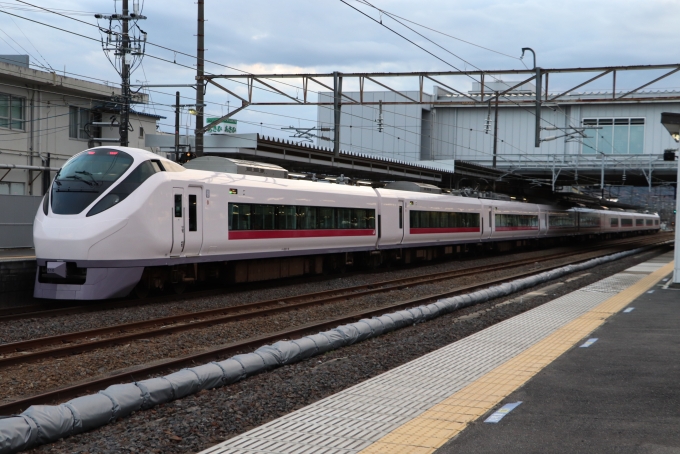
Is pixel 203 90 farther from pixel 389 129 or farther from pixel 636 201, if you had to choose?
pixel 636 201

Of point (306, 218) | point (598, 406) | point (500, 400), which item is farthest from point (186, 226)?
point (598, 406)

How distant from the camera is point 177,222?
1548 cm

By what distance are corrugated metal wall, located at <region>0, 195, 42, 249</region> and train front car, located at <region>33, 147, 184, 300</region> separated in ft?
24.5

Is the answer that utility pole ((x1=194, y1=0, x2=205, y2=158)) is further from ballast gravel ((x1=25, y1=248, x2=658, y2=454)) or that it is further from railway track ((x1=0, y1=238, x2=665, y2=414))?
ballast gravel ((x1=25, y1=248, x2=658, y2=454))

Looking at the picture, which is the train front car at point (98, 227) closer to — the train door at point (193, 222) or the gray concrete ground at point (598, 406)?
the train door at point (193, 222)

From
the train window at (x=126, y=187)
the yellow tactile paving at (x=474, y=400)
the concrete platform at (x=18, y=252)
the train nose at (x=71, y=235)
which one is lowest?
the yellow tactile paving at (x=474, y=400)

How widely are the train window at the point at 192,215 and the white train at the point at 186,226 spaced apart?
0.8 inches

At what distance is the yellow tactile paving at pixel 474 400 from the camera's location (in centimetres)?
560

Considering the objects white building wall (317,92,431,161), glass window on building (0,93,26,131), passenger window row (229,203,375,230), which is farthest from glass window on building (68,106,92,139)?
white building wall (317,92,431,161)

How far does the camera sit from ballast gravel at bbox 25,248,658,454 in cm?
607

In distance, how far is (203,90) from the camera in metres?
23.4

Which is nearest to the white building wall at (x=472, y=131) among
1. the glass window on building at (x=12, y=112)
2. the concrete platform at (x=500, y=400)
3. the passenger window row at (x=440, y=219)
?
the passenger window row at (x=440, y=219)

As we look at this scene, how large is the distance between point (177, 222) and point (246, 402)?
28.5 feet

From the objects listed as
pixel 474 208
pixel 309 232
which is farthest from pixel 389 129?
pixel 309 232
